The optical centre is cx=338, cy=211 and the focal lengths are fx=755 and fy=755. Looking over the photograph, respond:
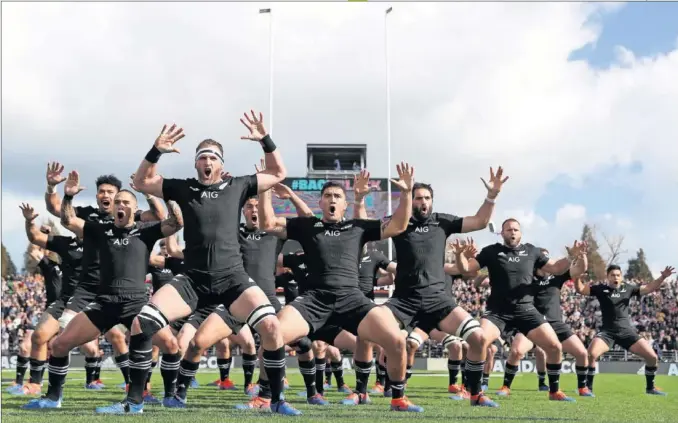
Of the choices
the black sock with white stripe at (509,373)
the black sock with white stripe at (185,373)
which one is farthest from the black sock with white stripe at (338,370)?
the black sock with white stripe at (185,373)

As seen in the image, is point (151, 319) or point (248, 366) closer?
point (151, 319)

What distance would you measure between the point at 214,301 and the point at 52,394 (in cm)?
285

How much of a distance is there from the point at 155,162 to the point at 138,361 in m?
2.42

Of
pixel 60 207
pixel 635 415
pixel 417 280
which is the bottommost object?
pixel 635 415

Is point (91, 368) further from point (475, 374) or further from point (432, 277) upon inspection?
point (475, 374)

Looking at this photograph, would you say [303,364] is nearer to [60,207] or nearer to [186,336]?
[186,336]

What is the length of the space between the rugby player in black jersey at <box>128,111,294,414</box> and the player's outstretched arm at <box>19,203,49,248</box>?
326 cm

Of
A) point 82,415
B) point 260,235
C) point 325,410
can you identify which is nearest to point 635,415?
point 325,410

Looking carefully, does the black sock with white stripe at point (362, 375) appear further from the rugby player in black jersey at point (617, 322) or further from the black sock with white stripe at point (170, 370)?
the rugby player in black jersey at point (617, 322)

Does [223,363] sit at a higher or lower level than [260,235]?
lower

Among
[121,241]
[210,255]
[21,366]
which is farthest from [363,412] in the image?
[21,366]

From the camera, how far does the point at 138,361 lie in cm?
898

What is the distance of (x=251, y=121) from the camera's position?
9.51 m

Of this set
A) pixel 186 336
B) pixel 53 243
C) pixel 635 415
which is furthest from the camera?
pixel 53 243
